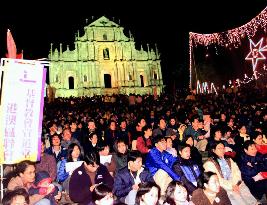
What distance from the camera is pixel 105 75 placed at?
54812 millimetres

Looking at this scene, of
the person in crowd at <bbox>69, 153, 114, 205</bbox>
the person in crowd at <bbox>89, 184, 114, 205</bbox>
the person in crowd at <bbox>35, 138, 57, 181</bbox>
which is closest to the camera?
the person in crowd at <bbox>89, 184, 114, 205</bbox>

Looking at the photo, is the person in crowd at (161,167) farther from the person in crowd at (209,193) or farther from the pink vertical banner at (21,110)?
the pink vertical banner at (21,110)

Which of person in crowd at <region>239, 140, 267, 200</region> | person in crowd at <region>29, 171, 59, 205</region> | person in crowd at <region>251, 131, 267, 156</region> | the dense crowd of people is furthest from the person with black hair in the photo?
person in crowd at <region>251, 131, 267, 156</region>

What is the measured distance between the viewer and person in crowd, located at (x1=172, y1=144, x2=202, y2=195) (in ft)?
20.9

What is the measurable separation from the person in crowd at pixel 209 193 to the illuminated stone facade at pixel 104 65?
152ft

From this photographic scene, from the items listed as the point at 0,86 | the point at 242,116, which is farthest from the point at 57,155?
the point at 242,116

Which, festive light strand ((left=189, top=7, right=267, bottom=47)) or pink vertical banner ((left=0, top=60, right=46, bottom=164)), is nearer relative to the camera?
pink vertical banner ((left=0, top=60, right=46, bottom=164))

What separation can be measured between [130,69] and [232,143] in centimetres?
4575

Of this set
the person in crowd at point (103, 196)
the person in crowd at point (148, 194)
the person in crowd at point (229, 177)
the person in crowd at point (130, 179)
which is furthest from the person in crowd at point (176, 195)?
the person in crowd at point (229, 177)

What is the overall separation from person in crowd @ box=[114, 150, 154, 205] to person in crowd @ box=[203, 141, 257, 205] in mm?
1370

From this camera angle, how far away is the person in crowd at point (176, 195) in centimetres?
462

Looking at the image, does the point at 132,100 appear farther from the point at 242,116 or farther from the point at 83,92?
the point at 83,92

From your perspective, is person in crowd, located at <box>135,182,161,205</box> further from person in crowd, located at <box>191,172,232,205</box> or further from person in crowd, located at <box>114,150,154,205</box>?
person in crowd, located at <box>114,150,154,205</box>

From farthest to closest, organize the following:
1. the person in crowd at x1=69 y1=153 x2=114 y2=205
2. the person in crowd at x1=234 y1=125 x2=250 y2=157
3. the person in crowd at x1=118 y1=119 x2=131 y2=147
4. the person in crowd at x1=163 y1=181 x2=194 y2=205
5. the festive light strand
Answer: the festive light strand < the person in crowd at x1=118 y1=119 x2=131 y2=147 < the person in crowd at x1=234 y1=125 x2=250 y2=157 < the person in crowd at x1=69 y1=153 x2=114 y2=205 < the person in crowd at x1=163 y1=181 x2=194 y2=205
